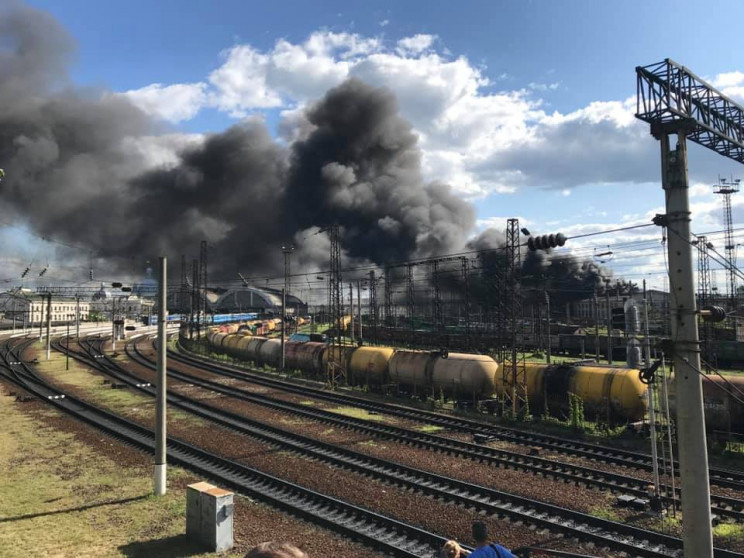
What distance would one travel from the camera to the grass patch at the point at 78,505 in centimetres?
884

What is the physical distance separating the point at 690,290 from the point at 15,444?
18.1 m

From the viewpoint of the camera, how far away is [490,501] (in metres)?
11.3

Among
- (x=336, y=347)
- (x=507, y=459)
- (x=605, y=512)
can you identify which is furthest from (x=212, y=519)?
(x=336, y=347)

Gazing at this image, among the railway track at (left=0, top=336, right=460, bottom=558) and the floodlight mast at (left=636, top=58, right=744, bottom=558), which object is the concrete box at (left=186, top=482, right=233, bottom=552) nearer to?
the railway track at (left=0, top=336, right=460, bottom=558)

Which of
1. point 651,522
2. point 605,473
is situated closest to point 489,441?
point 605,473

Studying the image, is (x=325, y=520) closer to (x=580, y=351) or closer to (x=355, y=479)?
(x=355, y=479)

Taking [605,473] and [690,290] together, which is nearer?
[690,290]

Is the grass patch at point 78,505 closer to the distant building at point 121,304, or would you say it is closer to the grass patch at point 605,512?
the grass patch at point 605,512

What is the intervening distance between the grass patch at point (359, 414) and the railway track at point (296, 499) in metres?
7.38

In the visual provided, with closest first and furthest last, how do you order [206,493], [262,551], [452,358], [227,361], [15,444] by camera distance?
[262,551], [206,493], [15,444], [452,358], [227,361]

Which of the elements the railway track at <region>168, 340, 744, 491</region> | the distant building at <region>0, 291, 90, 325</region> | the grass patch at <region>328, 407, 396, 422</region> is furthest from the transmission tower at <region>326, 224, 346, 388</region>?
the distant building at <region>0, 291, 90, 325</region>

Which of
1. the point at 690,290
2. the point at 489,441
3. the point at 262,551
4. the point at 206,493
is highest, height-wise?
the point at 690,290

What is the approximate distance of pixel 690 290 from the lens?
5.69 metres

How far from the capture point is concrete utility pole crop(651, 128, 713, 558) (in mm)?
5566
